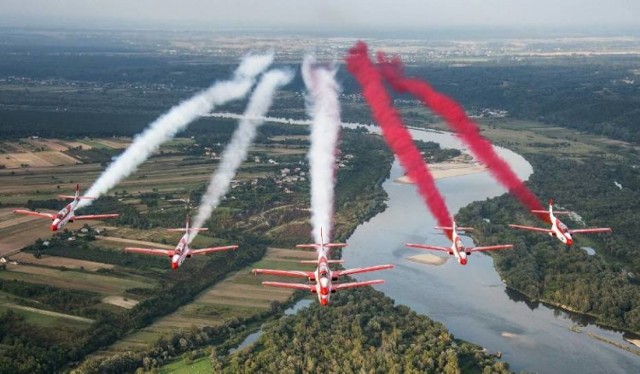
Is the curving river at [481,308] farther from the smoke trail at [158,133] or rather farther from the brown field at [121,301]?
the smoke trail at [158,133]

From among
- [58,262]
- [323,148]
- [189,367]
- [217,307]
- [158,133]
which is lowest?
[189,367]

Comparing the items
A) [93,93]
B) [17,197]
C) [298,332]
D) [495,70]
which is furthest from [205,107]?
[495,70]

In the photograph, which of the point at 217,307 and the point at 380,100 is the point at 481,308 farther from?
the point at 217,307

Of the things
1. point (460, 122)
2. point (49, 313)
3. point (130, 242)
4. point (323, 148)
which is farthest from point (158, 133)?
point (460, 122)

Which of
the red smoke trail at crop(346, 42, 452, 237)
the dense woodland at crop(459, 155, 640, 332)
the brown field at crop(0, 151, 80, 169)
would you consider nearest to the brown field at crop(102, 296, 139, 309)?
the red smoke trail at crop(346, 42, 452, 237)

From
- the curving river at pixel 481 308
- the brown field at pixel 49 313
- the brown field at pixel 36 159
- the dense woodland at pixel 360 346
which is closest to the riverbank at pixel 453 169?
Answer: the curving river at pixel 481 308
